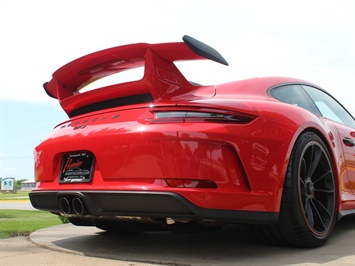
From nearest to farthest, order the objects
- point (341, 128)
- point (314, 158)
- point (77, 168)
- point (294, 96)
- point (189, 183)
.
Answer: point (189, 183)
point (77, 168)
point (314, 158)
point (294, 96)
point (341, 128)

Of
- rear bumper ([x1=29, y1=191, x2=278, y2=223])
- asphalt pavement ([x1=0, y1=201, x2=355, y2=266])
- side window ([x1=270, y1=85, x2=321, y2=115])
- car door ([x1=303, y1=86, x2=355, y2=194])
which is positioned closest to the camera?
rear bumper ([x1=29, y1=191, x2=278, y2=223])

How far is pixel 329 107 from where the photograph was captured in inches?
157

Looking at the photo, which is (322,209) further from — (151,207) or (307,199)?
(151,207)

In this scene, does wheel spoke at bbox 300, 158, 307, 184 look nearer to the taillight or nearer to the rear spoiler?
the taillight

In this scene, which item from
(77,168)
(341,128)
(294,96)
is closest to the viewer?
(77,168)

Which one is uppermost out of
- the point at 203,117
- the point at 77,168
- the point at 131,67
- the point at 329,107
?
the point at 131,67

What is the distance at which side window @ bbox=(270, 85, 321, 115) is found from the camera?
319 centimetres

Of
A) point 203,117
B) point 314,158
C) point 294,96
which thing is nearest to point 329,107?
point 294,96

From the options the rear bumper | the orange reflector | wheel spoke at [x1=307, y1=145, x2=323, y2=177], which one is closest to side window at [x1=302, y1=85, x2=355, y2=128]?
wheel spoke at [x1=307, y1=145, x2=323, y2=177]

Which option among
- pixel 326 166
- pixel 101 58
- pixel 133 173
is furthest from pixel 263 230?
pixel 101 58

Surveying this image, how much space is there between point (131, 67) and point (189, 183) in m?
1.16

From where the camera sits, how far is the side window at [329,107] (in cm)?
374

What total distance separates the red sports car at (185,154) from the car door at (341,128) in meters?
0.24

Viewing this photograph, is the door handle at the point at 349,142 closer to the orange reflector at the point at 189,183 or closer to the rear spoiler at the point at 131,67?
the rear spoiler at the point at 131,67
